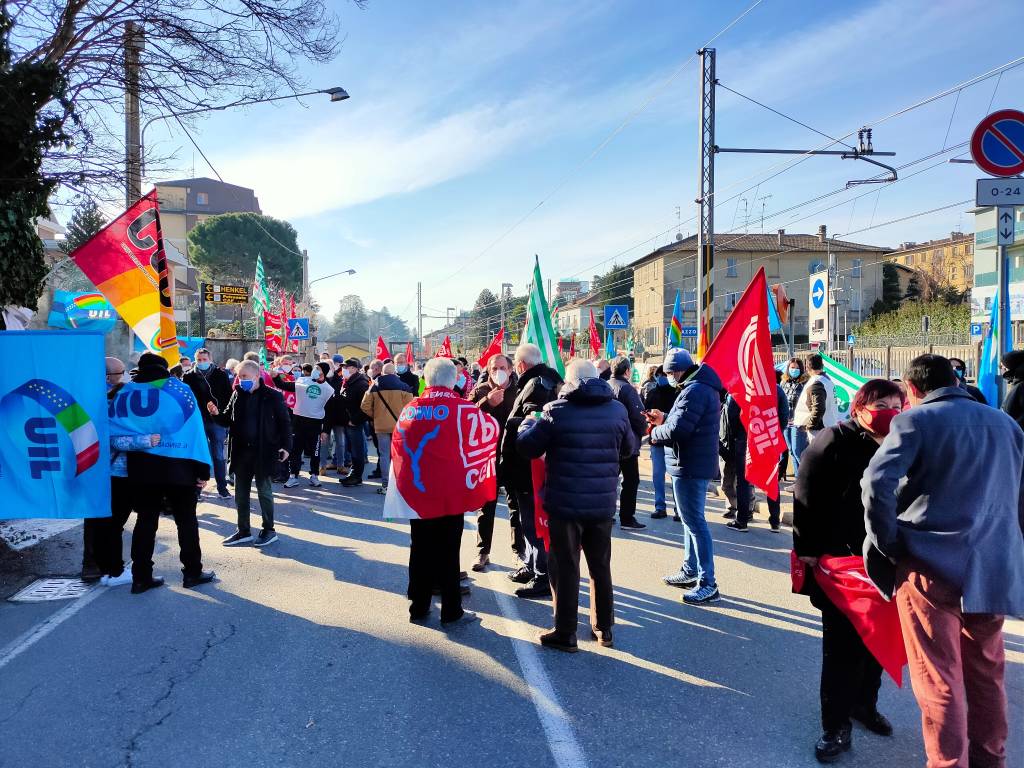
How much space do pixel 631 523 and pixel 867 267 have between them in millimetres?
70974

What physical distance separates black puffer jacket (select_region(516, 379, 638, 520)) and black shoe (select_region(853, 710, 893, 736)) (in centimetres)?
183

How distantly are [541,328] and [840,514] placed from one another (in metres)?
4.33

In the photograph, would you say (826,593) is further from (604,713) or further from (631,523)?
(631,523)

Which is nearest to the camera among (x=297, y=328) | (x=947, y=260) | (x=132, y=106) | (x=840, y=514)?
(x=840, y=514)

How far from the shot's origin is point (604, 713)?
13.1 ft

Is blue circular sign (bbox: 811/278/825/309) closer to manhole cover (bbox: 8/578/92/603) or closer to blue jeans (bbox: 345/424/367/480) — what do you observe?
blue jeans (bbox: 345/424/367/480)

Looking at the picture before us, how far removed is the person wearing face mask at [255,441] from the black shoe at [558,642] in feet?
13.4

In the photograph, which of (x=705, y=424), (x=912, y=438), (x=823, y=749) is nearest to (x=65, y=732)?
(x=823, y=749)

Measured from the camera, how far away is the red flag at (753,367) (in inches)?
254

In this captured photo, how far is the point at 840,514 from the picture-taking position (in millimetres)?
3744

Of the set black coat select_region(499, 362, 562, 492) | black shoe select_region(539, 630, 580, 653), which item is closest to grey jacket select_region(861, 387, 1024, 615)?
black shoe select_region(539, 630, 580, 653)

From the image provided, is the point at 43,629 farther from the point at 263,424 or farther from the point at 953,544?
the point at 953,544

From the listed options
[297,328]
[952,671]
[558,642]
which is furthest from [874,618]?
[297,328]

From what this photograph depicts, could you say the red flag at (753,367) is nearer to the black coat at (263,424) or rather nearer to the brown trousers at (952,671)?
the brown trousers at (952,671)
